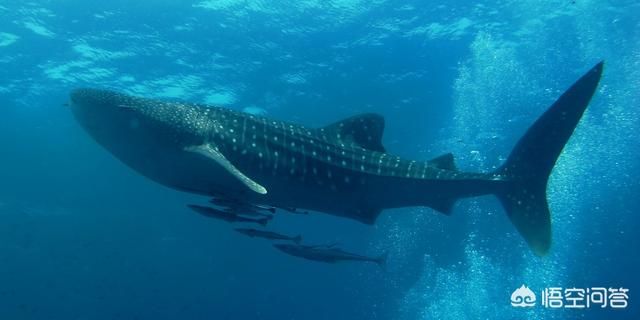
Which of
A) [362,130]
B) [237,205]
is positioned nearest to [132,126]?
[237,205]

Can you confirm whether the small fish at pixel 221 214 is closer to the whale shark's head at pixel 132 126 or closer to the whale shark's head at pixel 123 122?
the whale shark's head at pixel 132 126

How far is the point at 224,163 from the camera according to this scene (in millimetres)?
5797

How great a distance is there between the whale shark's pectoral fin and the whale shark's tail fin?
13.2 ft

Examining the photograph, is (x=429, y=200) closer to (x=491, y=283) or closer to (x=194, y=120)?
(x=194, y=120)

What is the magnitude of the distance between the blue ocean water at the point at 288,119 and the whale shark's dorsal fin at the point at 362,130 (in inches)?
470

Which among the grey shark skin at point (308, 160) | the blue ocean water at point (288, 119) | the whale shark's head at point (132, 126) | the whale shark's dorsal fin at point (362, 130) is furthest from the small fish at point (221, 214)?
the blue ocean water at point (288, 119)

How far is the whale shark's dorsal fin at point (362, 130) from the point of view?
7.46 m

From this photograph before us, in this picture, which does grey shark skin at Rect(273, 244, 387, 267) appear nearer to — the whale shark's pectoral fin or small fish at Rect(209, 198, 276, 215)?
small fish at Rect(209, 198, 276, 215)

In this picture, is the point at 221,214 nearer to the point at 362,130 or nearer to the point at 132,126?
the point at 132,126

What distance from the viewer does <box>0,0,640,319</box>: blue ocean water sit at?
1936 centimetres

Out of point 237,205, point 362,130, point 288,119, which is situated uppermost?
point 288,119

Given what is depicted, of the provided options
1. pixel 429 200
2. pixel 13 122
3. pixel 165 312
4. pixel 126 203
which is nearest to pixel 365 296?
pixel 165 312

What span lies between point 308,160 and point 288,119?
70.7 feet

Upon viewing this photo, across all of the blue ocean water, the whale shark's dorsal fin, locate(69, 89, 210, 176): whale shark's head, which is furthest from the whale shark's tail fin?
the blue ocean water
